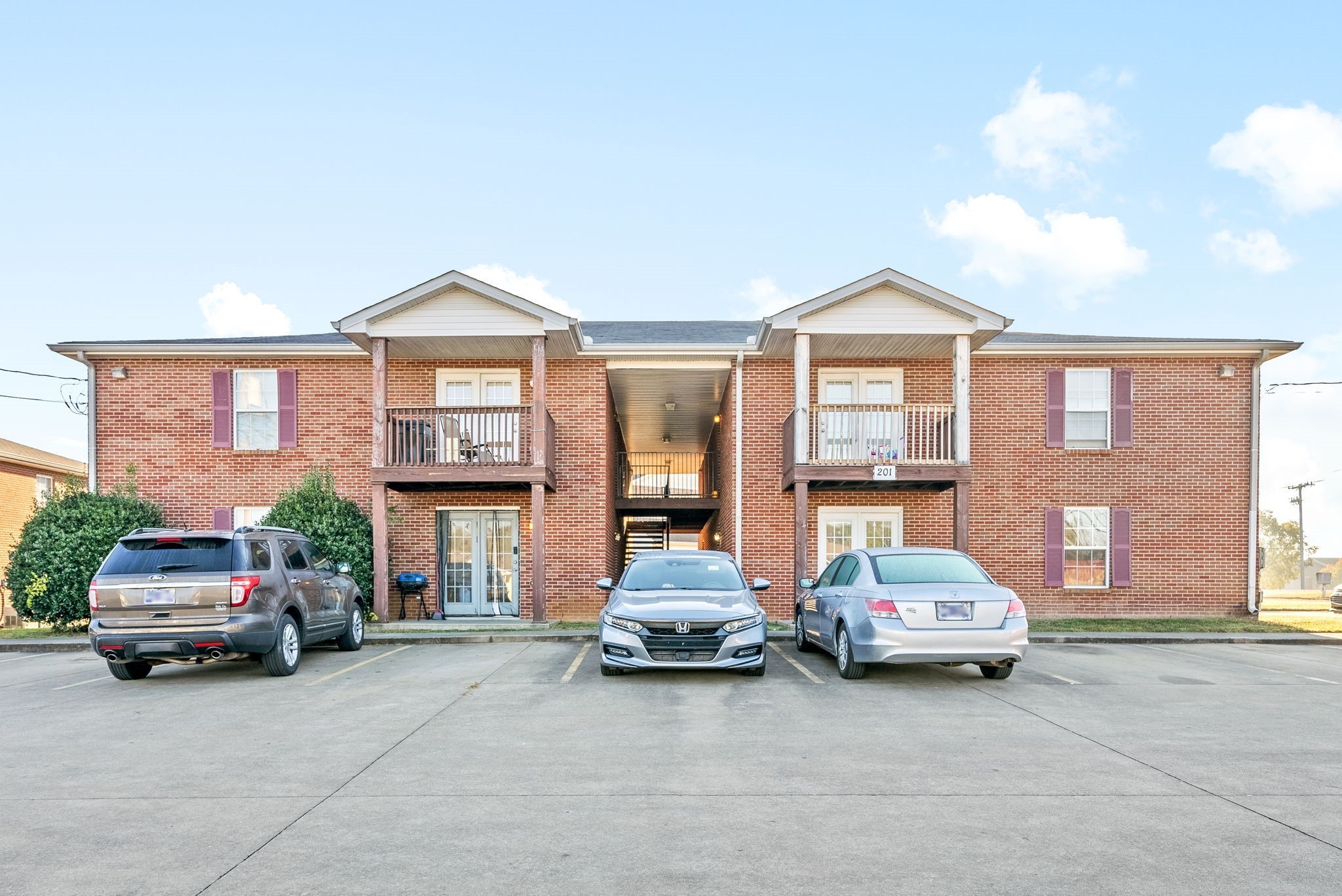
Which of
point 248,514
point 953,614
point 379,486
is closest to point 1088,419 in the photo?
point 953,614

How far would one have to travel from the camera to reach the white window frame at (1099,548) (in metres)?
17.4

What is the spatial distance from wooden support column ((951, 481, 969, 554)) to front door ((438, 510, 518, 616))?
27.7ft

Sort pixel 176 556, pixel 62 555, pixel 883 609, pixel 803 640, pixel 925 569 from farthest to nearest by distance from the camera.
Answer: pixel 62 555 < pixel 803 640 < pixel 925 569 < pixel 176 556 < pixel 883 609

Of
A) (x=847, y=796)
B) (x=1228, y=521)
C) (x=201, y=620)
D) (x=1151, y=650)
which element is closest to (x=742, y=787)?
(x=847, y=796)

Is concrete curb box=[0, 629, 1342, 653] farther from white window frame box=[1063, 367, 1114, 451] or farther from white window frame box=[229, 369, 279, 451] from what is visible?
white window frame box=[229, 369, 279, 451]

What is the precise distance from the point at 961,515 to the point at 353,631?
10227 millimetres

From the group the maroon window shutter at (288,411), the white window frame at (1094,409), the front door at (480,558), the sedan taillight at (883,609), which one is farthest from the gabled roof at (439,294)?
the white window frame at (1094,409)

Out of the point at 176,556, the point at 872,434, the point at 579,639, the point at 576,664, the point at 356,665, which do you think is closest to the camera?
the point at 176,556

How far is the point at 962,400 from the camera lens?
15625 millimetres

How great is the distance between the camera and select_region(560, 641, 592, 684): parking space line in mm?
9609

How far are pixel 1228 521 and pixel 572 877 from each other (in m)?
17.7

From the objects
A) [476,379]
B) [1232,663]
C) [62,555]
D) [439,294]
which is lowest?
[1232,663]

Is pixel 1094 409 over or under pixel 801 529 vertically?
over

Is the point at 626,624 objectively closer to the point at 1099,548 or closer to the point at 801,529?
the point at 801,529
